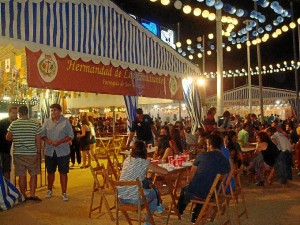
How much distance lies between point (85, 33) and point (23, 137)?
2.11m

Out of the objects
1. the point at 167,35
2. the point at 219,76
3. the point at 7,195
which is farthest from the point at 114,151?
the point at 167,35

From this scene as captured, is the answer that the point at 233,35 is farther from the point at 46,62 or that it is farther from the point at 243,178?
the point at 46,62

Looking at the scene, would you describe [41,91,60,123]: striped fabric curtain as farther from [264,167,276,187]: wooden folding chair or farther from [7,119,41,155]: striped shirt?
[264,167,276,187]: wooden folding chair

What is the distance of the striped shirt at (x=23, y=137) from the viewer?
6160 millimetres

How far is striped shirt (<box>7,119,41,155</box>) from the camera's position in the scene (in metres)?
6.16

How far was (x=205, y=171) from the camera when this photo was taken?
4.56 metres

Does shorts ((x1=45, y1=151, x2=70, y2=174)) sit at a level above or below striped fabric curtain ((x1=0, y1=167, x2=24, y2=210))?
above

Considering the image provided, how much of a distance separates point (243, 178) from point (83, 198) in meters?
3.79

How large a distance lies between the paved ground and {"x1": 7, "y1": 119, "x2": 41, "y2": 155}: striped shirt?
2.97ft

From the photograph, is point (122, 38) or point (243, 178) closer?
point (122, 38)

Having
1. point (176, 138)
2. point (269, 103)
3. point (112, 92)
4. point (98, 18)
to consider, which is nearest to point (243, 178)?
point (176, 138)

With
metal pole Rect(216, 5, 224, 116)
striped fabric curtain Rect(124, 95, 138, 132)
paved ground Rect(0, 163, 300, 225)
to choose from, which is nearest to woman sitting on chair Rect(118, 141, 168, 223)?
paved ground Rect(0, 163, 300, 225)

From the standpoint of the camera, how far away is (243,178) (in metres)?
8.48

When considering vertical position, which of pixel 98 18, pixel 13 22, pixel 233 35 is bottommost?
pixel 13 22
